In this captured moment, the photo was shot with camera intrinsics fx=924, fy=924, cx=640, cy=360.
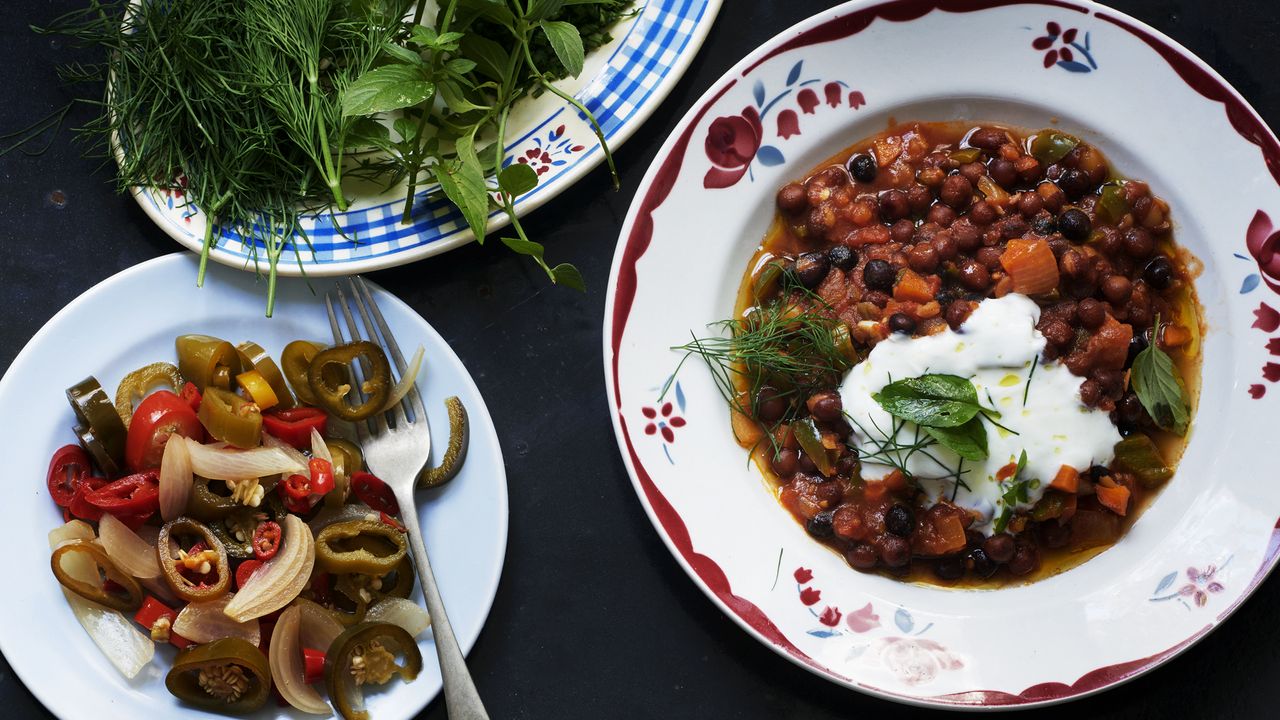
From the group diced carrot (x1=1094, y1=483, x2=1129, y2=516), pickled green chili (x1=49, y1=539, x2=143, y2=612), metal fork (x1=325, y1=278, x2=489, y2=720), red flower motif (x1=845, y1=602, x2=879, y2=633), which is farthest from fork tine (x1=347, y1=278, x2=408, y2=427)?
diced carrot (x1=1094, y1=483, x2=1129, y2=516)

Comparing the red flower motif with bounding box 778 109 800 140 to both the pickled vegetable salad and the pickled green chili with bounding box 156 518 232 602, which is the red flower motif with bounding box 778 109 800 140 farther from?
the pickled green chili with bounding box 156 518 232 602

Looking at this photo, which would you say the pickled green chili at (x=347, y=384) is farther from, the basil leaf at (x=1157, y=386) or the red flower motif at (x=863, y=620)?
the basil leaf at (x=1157, y=386)

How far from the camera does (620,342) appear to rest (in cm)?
260

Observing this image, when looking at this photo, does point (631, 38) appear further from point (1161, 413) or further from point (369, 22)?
point (1161, 413)

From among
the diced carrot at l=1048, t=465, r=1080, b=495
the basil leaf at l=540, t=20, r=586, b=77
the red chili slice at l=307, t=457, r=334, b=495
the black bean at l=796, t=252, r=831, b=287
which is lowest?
the red chili slice at l=307, t=457, r=334, b=495

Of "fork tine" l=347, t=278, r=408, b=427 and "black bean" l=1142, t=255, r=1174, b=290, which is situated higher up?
"black bean" l=1142, t=255, r=1174, b=290

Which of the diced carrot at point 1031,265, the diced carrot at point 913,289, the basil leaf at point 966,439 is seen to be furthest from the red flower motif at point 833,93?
the basil leaf at point 966,439

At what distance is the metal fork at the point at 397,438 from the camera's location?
8.80 ft

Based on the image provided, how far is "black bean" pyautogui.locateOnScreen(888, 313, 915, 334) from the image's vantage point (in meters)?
2.51

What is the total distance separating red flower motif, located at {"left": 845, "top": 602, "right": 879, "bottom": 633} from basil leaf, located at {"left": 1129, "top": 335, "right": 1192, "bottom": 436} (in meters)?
0.95

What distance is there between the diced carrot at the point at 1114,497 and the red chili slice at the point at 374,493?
6.61 ft

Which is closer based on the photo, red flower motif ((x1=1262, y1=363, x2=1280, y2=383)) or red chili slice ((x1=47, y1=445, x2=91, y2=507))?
red flower motif ((x1=1262, y1=363, x2=1280, y2=383))

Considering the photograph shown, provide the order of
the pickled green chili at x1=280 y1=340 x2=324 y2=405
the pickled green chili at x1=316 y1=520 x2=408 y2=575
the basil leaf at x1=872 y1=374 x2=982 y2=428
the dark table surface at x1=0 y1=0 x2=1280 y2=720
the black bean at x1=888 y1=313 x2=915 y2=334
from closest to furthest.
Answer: the basil leaf at x1=872 y1=374 x2=982 y2=428 → the black bean at x1=888 y1=313 x2=915 y2=334 → the pickled green chili at x1=316 y1=520 x2=408 y2=575 → the pickled green chili at x1=280 y1=340 x2=324 y2=405 → the dark table surface at x1=0 y1=0 x2=1280 y2=720

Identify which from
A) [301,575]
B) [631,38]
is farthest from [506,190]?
[301,575]
